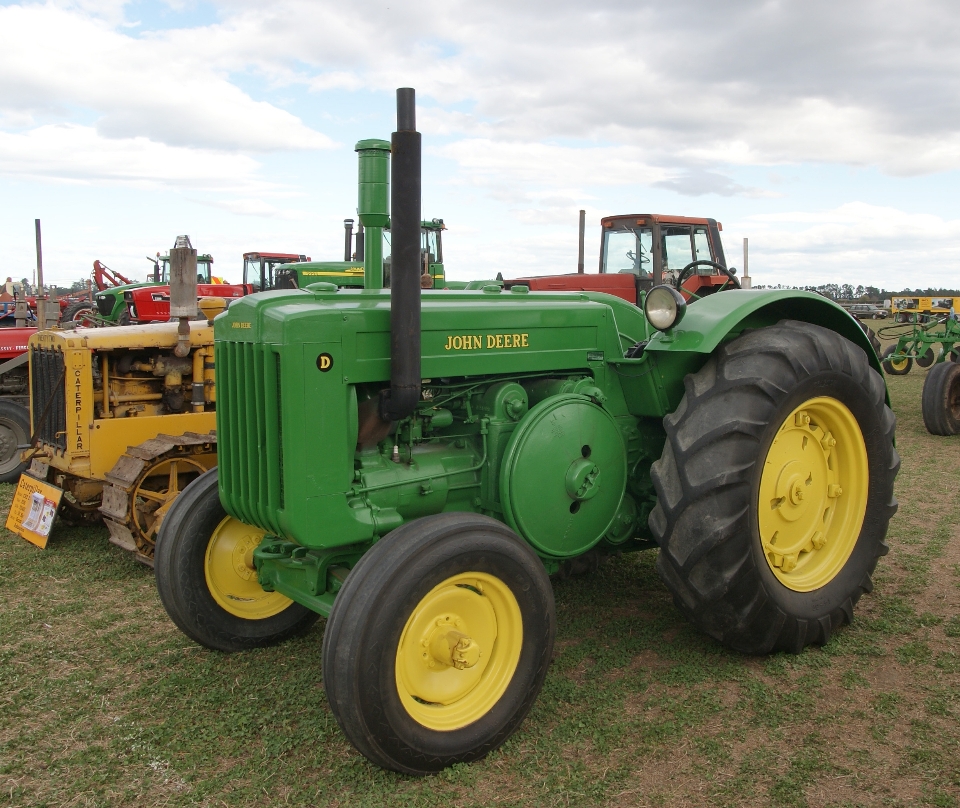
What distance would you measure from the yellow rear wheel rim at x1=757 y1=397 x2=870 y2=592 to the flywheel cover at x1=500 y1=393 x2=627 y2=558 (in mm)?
635

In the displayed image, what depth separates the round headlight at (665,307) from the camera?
3426mm

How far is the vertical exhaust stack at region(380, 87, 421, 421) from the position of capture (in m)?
2.73

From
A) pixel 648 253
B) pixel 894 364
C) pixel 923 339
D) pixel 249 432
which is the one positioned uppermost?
pixel 648 253

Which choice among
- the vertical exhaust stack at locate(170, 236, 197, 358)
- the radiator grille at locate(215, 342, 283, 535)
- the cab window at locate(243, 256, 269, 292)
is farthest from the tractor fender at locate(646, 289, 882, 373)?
the cab window at locate(243, 256, 269, 292)

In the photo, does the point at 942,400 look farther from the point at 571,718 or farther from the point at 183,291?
the point at 183,291

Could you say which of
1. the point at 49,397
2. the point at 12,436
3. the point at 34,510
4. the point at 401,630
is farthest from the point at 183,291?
the point at 401,630

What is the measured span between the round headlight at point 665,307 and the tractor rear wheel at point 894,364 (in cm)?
1134

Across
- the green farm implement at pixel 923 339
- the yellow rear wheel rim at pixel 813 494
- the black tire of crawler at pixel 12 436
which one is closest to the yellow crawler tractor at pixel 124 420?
the black tire of crawler at pixel 12 436

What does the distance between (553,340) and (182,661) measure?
2.12m

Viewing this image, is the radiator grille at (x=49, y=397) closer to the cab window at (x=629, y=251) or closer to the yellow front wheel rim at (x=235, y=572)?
the yellow front wheel rim at (x=235, y=572)

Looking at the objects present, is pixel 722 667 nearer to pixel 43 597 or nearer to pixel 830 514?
pixel 830 514

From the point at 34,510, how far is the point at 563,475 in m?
3.86

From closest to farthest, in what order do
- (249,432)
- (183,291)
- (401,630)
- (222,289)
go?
(401,630) < (249,432) < (183,291) < (222,289)

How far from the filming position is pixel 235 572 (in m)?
3.70
